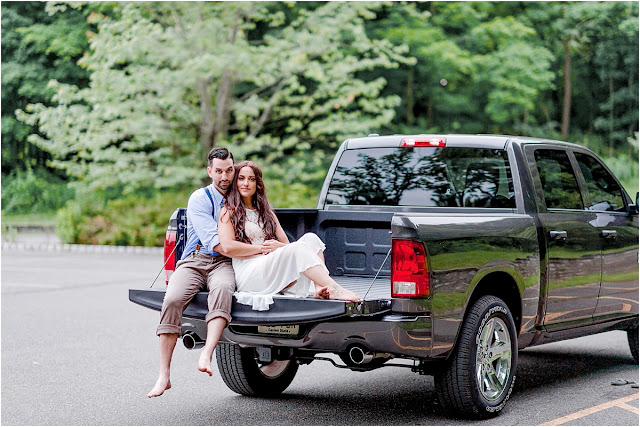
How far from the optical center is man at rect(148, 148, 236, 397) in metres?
5.48

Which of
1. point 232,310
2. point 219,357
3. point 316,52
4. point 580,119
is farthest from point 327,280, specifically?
point 580,119

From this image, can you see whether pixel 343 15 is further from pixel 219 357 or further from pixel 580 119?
pixel 580 119

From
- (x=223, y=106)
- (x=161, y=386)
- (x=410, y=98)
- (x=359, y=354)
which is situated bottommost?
(x=161, y=386)

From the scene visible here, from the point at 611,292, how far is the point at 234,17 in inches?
712

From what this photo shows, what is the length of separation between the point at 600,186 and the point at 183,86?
17.3 meters

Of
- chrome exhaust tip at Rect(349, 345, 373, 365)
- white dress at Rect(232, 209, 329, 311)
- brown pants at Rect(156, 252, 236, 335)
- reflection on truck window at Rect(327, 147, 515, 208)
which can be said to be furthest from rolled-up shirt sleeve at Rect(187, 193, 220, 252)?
reflection on truck window at Rect(327, 147, 515, 208)

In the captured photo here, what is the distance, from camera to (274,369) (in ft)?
22.3

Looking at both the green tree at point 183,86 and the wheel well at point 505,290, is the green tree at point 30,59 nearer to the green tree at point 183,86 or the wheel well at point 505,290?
the green tree at point 183,86

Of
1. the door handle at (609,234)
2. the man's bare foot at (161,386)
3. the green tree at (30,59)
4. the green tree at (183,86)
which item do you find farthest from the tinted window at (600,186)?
the green tree at (30,59)

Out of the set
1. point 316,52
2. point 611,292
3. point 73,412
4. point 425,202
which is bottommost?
point 73,412

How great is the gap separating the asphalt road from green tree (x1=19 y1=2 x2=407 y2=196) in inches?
515

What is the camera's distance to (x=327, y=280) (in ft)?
18.3

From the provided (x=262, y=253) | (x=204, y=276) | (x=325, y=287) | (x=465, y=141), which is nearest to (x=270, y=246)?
(x=262, y=253)

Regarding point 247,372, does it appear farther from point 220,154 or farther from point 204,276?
point 220,154
